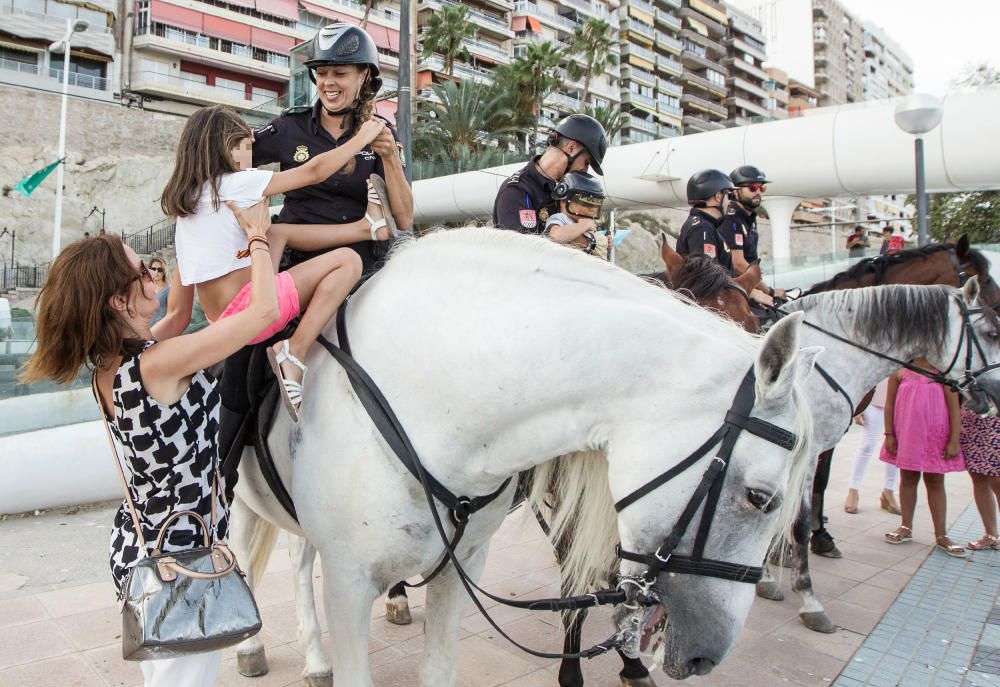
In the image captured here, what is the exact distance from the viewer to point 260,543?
3453 millimetres

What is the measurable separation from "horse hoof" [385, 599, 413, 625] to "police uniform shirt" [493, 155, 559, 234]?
7.15ft

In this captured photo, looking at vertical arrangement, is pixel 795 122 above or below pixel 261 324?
above

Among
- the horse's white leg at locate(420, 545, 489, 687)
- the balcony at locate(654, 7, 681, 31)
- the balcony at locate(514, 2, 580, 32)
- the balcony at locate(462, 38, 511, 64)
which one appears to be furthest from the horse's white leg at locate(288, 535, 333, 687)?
the balcony at locate(654, 7, 681, 31)

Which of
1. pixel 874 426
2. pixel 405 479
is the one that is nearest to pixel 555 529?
pixel 405 479

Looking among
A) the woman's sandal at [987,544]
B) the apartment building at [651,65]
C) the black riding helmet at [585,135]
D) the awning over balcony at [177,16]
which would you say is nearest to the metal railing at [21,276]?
the awning over balcony at [177,16]

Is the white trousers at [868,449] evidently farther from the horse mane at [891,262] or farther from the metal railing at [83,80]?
the metal railing at [83,80]

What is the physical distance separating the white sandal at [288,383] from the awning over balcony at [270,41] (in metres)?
48.8

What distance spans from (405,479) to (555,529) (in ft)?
1.60

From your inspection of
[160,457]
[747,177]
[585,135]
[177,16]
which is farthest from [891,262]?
[177,16]

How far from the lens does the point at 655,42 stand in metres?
77.2

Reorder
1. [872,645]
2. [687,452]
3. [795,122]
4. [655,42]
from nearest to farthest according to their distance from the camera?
[687,452]
[872,645]
[795,122]
[655,42]

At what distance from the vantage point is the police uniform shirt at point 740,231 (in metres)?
5.38

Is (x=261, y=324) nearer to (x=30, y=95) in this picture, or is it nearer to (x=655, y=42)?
(x=30, y=95)

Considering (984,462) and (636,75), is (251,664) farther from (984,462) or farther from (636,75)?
(636,75)
